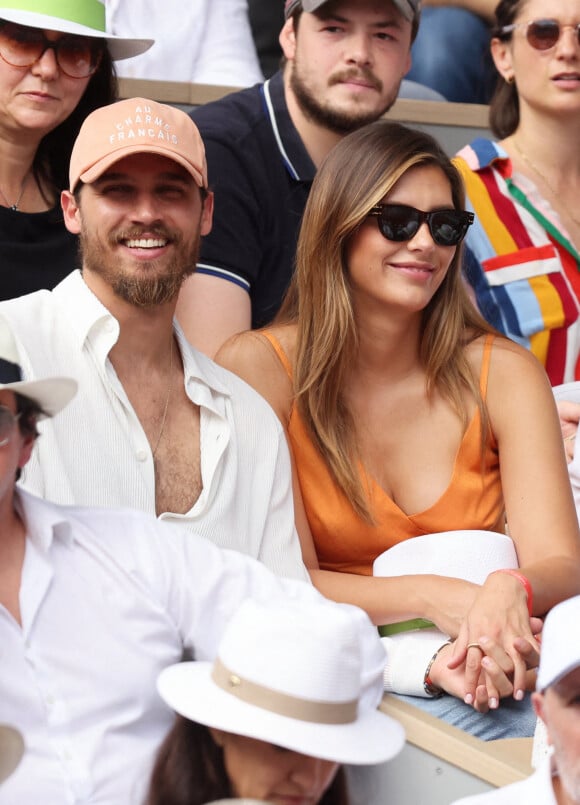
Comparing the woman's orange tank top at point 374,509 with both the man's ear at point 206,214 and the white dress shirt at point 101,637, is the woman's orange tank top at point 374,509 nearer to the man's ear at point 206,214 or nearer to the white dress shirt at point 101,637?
the man's ear at point 206,214

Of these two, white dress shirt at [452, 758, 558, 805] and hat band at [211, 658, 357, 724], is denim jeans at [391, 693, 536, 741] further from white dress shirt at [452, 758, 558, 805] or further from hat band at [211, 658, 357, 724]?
hat band at [211, 658, 357, 724]

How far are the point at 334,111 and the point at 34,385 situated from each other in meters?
2.12

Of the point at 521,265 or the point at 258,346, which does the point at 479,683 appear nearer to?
the point at 258,346

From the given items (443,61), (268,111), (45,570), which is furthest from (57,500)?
(443,61)

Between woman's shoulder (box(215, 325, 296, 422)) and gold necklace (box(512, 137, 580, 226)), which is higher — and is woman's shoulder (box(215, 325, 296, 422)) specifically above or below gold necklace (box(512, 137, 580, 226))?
below

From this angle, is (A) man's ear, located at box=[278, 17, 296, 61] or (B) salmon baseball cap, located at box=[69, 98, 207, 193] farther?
(A) man's ear, located at box=[278, 17, 296, 61]

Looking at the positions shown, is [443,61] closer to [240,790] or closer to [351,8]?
[351,8]

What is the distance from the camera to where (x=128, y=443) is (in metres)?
2.32

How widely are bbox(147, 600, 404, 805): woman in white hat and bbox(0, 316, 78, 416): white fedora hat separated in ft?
1.07

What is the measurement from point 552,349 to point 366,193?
3.19ft

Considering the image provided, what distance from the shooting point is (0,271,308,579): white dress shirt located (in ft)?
7.32

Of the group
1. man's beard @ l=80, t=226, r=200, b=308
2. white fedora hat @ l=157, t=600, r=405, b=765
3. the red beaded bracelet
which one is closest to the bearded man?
man's beard @ l=80, t=226, r=200, b=308

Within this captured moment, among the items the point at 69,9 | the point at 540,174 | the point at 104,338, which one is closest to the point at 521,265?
the point at 540,174

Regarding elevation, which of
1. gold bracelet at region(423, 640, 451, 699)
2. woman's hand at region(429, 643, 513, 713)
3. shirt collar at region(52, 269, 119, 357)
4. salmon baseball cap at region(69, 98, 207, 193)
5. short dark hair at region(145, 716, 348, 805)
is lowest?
gold bracelet at region(423, 640, 451, 699)
